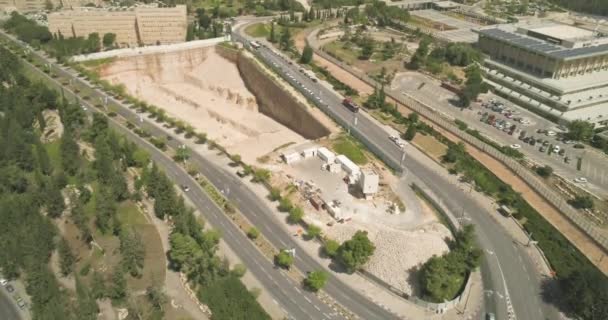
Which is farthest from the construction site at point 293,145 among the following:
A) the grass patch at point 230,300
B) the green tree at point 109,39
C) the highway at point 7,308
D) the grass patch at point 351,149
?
the highway at point 7,308

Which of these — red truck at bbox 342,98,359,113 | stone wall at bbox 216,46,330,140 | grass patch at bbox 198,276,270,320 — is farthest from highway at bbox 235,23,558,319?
grass patch at bbox 198,276,270,320

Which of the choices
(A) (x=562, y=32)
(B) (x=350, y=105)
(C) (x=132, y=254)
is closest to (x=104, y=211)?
(C) (x=132, y=254)

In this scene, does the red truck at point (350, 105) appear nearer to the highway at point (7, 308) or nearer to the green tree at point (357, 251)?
the green tree at point (357, 251)

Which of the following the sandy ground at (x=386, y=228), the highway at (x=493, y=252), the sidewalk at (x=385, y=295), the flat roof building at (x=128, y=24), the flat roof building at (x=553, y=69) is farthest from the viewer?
the flat roof building at (x=128, y=24)

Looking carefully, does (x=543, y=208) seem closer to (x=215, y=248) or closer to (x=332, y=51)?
(x=215, y=248)

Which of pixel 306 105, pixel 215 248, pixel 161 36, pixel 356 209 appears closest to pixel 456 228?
pixel 356 209
